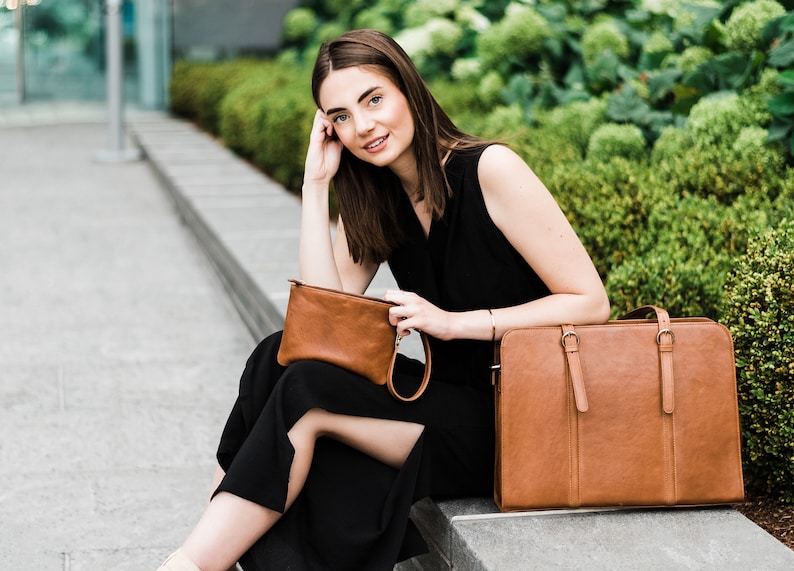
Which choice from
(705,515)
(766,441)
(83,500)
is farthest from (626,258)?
(83,500)

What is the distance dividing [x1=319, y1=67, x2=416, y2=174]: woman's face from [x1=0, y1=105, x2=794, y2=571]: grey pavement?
2.81 feet

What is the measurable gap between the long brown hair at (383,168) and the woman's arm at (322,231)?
4 centimetres

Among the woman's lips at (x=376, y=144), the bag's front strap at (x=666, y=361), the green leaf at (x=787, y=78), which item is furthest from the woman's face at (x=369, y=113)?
the green leaf at (x=787, y=78)

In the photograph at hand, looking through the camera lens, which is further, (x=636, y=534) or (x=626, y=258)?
(x=626, y=258)

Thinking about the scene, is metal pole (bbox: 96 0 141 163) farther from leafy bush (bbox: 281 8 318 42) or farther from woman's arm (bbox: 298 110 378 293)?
woman's arm (bbox: 298 110 378 293)

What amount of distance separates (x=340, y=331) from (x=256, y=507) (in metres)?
0.42

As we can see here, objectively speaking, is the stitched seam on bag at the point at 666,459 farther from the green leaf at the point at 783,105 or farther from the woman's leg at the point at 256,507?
the green leaf at the point at 783,105

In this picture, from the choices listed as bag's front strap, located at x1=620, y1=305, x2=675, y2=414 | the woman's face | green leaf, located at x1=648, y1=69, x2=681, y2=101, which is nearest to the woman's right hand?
the woman's face

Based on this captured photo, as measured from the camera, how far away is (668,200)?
3.91 meters

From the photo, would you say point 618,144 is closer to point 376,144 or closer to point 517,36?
point 517,36

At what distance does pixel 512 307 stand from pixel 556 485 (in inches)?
17.0

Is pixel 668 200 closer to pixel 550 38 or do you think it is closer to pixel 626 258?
pixel 626 258

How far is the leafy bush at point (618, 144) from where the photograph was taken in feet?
16.0

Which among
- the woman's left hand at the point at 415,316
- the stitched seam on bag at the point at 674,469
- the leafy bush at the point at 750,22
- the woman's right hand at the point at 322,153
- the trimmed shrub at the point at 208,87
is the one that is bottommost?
the trimmed shrub at the point at 208,87
